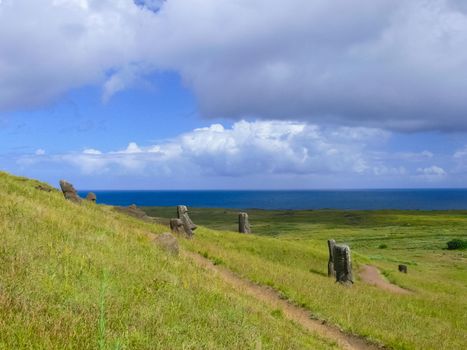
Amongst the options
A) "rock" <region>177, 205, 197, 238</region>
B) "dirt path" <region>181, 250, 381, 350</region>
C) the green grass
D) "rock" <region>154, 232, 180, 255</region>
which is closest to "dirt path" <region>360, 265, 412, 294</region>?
"rock" <region>177, 205, 197, 238</region>

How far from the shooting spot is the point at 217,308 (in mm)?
11406

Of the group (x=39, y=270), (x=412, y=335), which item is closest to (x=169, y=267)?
(x=39, y=270)

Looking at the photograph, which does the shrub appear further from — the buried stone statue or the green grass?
the green grass

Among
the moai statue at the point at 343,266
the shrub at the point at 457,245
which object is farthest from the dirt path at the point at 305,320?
the shrub at the point at 457,245

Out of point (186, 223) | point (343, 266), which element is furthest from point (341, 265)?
point (186, 223)

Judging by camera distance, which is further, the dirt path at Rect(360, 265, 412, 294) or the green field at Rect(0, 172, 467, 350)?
the dirt path at Rect(360, 265, 412, 294)

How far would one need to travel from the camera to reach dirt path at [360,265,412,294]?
34.2 meters

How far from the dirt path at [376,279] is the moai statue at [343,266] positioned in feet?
11.4

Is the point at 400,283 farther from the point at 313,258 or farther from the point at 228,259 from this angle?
the point at 228,259

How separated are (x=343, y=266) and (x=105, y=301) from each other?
26.6 metres

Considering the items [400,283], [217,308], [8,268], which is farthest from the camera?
[400,283]

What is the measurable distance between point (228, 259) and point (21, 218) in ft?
47.1

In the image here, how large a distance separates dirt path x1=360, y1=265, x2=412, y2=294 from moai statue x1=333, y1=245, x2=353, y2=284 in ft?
11.4

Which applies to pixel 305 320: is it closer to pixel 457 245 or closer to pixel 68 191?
pixel 68 191
